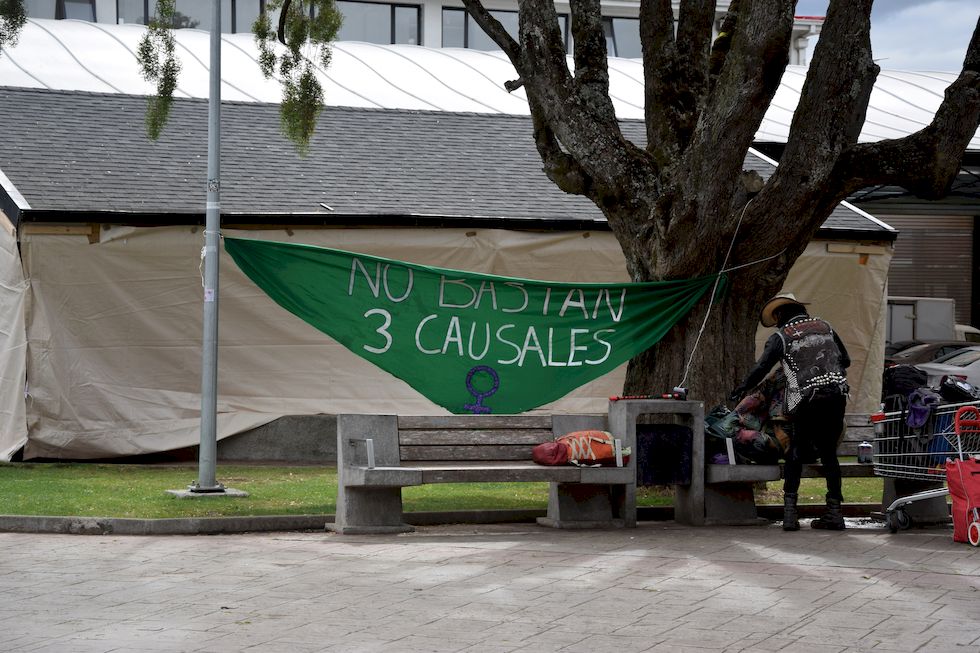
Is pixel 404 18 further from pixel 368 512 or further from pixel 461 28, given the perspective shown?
pixel 368 512

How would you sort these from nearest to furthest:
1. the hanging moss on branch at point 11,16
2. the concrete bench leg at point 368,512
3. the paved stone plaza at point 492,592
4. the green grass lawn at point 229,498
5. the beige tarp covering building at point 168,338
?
the paved stone plaza at point 492,592
the concrete bench leg at point 368,512
the green grass lawn at point 229,498
the hanging moss on branch at point 11,16
the beige tarp covering building at point 168,338

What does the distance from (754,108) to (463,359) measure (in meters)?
3.22

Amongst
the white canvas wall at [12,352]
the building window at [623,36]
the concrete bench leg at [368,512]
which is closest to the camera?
the concrete bench leg at [368,512]

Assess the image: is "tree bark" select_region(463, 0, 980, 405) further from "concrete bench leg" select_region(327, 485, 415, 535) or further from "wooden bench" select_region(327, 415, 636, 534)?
"concrete bench leg" select_region(327, 485, 415, 535)

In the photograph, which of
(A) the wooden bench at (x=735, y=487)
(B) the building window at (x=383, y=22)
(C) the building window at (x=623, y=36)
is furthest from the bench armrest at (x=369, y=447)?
(C) the building window at (x=623, y=36)

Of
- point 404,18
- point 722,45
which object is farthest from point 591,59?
point 404,18

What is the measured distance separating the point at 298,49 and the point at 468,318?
16.7 ft

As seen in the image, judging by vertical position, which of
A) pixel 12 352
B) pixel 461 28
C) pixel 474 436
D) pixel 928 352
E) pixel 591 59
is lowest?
pixel 474 436

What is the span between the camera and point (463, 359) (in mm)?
10820

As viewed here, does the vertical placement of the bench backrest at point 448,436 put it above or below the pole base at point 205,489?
above

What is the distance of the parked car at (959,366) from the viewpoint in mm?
22891

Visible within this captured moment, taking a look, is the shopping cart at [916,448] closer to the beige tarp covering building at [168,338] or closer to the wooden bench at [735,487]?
the wooden bench at [735,487]

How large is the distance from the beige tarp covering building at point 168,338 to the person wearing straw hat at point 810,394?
6796mm

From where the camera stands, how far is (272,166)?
17047 mm
